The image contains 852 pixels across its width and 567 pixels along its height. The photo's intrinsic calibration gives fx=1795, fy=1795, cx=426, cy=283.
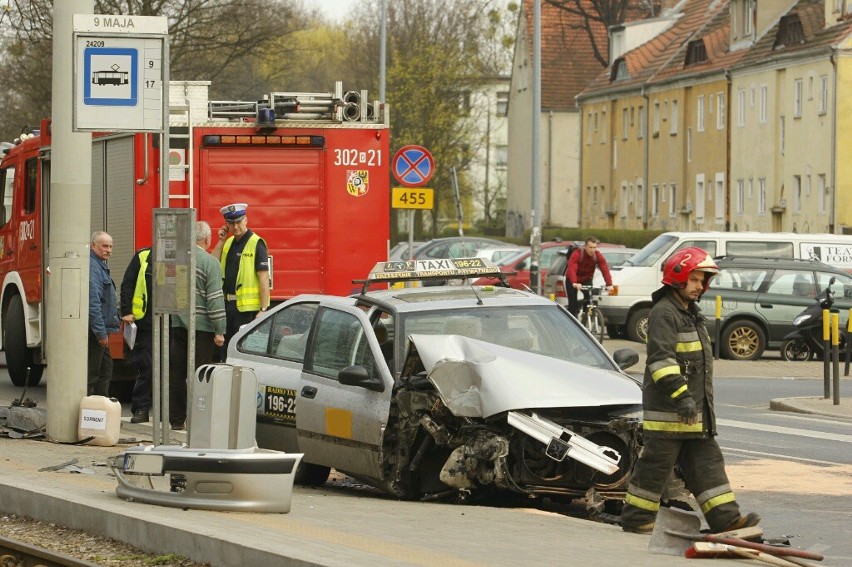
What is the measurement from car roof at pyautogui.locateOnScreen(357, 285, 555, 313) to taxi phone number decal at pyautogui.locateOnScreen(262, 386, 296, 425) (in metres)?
0.89

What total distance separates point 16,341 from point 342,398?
404 inches

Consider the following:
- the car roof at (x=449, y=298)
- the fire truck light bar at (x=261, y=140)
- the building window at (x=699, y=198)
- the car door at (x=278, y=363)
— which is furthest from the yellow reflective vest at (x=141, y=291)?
the building window at (x=699, y=198)

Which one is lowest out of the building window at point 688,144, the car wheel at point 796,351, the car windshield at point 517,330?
the car wheel at point 796,351

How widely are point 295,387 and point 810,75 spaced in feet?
154

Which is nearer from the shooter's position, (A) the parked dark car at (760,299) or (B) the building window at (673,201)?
(A) the parked dark car at (760,299)

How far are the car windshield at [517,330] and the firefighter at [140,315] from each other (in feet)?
15.8

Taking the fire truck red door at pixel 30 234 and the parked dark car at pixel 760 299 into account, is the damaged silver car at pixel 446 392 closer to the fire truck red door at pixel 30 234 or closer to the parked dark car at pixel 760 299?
the fire truck red door at pixel 30 234

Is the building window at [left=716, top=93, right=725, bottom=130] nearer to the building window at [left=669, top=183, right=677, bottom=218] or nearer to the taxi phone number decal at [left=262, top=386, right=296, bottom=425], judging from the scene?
the building window at [left=669, top=183, right=677, bottom=218]

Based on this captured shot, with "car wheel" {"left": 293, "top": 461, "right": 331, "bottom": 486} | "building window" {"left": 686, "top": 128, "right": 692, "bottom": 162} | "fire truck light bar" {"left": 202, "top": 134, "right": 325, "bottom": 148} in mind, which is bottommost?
"car wheel" {"left": 293, "top": 461, "right": 331, "bottom": 486}

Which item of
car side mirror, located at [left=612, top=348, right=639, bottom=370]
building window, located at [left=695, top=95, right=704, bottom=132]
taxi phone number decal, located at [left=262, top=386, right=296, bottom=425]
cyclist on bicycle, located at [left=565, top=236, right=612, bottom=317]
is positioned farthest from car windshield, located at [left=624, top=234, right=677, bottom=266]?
building window, located at [left=695, top=95, right=704, bottom=132]

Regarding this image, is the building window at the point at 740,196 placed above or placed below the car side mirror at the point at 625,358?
above

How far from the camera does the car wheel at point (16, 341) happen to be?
2138 centimetres

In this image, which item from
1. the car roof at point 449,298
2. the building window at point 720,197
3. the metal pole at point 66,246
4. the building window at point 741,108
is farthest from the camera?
the building window at point 720,197

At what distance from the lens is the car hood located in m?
11.1
